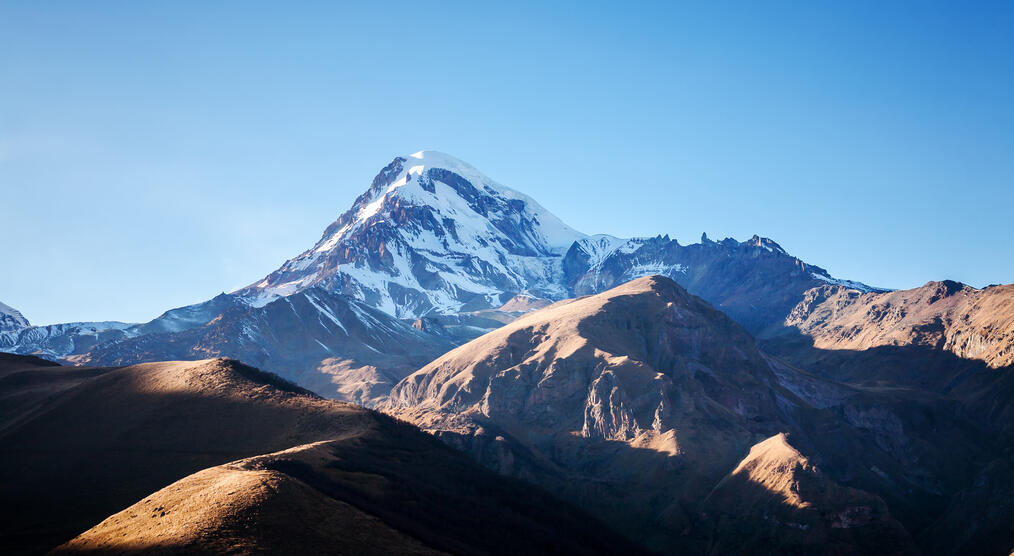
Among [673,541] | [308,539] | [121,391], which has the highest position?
[121,391]

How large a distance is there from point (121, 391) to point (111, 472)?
34.0 meters

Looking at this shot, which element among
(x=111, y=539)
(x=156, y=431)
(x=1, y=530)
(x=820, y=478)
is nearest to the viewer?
(x=111, y=539)

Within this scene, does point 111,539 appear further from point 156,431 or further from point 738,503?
point 738,503

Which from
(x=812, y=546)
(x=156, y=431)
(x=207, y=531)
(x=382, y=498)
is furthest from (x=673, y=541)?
(x=207, y=531)

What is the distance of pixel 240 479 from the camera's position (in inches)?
3378

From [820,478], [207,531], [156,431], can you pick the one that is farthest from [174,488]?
[820,478]

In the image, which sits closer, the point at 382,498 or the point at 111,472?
the point at 382,498

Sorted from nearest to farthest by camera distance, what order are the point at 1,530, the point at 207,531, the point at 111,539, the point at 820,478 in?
the point at 207,531, the point at 111,539, the point at 1,530, the point at 820,478

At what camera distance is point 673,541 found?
184 meters

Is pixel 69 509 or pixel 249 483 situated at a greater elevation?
pixel 249 483

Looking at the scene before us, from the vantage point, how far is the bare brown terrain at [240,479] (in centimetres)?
7750

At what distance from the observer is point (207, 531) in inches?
2813

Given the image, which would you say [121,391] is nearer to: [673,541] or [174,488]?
[174,488]

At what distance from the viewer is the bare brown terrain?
77.5 m
